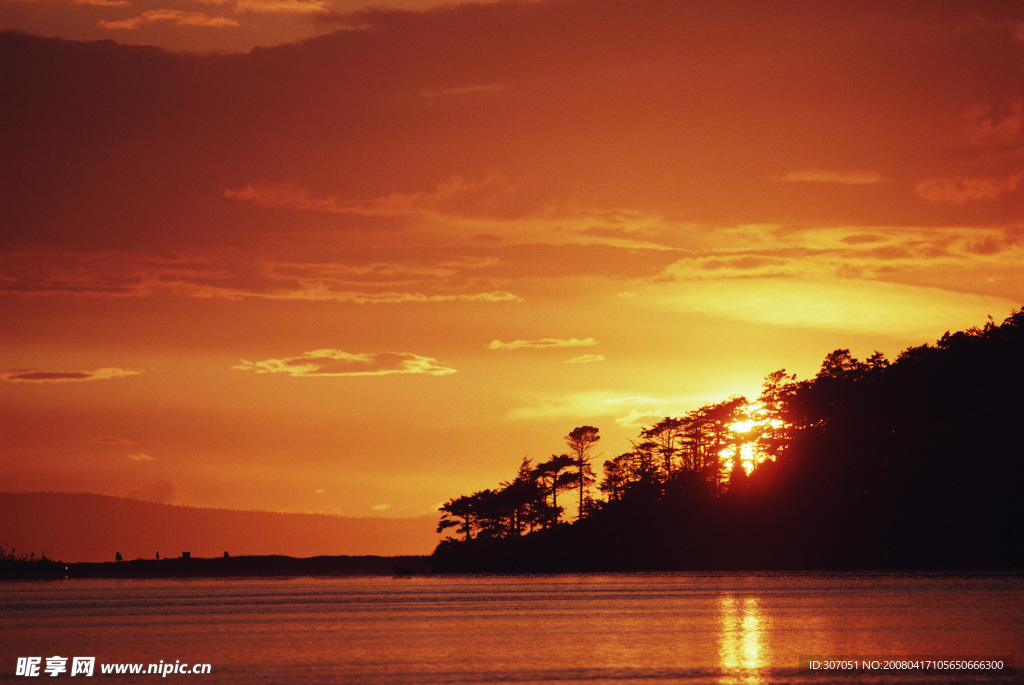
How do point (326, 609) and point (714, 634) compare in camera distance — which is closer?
point (714, 634)

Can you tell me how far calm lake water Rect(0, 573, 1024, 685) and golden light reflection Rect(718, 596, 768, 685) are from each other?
125mm

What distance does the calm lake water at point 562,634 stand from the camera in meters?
53.8

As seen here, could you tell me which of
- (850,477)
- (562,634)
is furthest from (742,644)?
(850,477)

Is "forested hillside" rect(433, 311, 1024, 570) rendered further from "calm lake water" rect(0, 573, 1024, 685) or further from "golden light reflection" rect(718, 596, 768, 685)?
"golden light reflection" rect(718, 596, 768, 685)

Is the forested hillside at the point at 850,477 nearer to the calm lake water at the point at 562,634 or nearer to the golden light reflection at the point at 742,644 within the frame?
the calm lake water at the point at 562,634

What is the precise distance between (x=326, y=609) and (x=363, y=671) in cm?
5802

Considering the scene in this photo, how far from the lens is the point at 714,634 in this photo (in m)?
69.2

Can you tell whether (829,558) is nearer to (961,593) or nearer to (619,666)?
(961,593)

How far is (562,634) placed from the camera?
72750 millimetres

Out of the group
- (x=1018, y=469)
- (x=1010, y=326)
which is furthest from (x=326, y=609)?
(x=1010, y=326)

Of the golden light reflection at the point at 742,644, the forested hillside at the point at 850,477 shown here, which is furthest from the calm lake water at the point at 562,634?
the forested hillside at the point at 850,477

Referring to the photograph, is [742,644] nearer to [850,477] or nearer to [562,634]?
[562,634]

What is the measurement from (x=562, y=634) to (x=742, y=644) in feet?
45.9

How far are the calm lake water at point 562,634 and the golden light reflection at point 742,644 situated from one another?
4.9 inches
